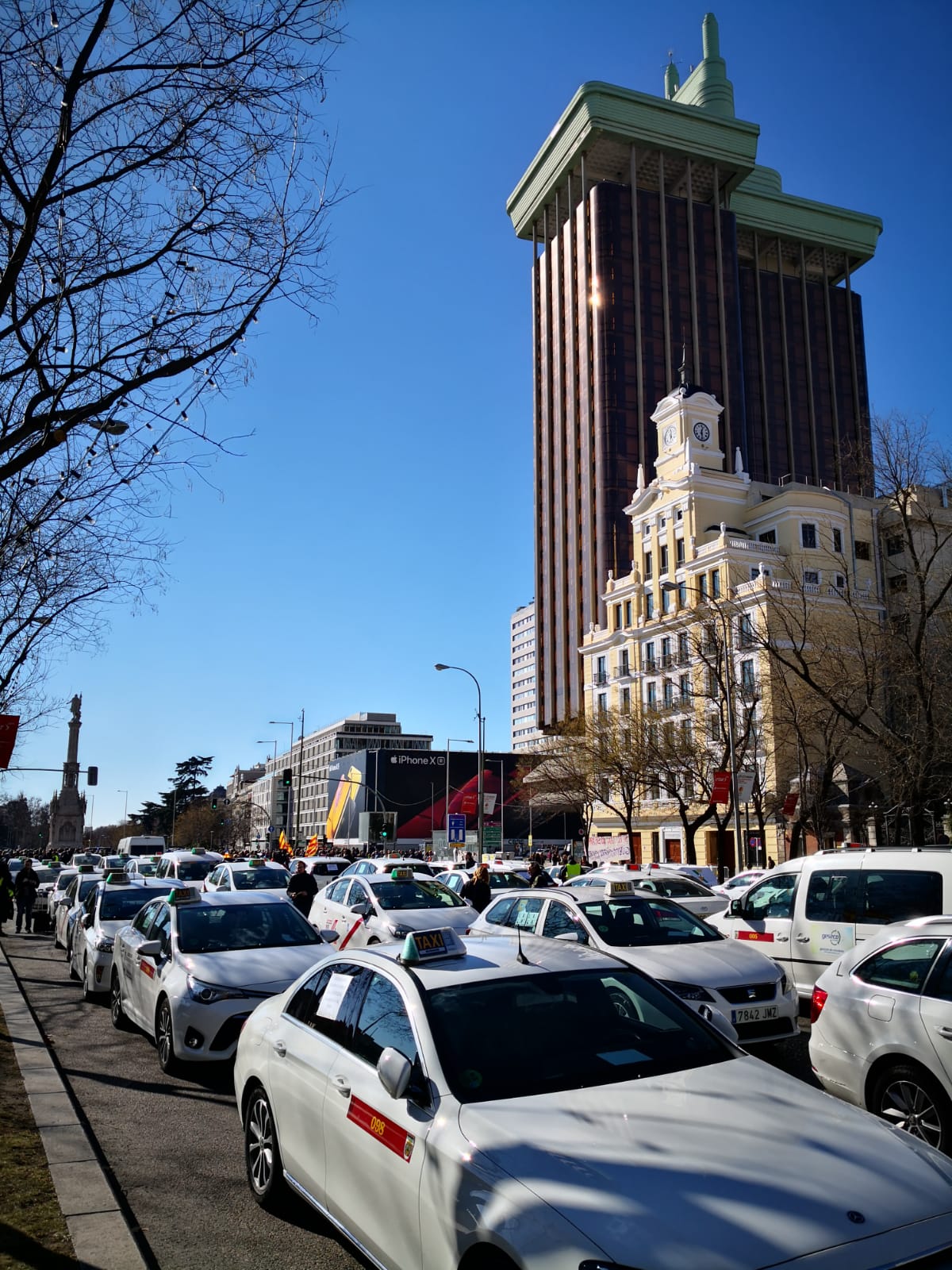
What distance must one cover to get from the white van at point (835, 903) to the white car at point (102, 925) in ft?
26.8

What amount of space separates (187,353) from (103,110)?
1640 millimetres

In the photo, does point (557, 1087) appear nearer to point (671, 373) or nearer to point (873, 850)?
point (873, 850)

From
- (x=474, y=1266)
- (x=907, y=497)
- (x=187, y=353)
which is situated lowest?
(x=474, y=1266)

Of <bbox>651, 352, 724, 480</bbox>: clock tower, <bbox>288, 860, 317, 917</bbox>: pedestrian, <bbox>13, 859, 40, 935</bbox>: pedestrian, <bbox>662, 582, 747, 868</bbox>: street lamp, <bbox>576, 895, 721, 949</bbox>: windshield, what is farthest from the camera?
<bbox>651, 352, 724, 480</bbox>: clock tower

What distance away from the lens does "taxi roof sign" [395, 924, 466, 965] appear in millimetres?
4797

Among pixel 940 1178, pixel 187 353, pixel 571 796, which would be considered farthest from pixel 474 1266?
pixel 571 796

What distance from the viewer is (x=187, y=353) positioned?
726 cm

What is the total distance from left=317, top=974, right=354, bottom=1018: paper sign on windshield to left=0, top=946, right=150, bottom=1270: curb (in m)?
1.35

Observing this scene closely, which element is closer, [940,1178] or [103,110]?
[940,1178]

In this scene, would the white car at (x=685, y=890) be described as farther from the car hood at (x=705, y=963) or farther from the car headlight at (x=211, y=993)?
the car headlight at (x=211, y=993)

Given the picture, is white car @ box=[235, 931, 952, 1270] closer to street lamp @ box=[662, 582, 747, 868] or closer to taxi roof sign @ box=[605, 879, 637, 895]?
taxi roof sign @ box=[605, 879, 637, 895]

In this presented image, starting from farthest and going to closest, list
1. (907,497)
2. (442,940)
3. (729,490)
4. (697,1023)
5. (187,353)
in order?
(729,490), (907,497), (187,353), (442,940), (697,1023)

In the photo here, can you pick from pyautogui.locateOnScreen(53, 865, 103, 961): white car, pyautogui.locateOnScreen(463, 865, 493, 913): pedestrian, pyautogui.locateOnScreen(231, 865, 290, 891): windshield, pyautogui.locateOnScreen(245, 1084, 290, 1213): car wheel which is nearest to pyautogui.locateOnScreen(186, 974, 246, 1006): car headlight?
pyautogui.locateOnScreen(245, 1084, 290, 1213): car wheel

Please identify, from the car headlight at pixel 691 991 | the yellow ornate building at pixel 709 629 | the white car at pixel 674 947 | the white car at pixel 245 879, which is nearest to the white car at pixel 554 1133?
the white car at pixel 674 947
